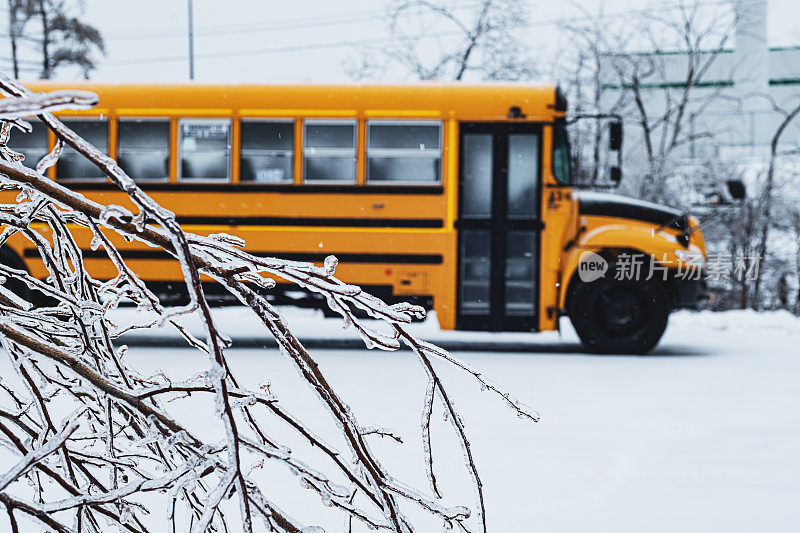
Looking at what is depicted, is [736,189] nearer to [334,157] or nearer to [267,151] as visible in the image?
[334,157]

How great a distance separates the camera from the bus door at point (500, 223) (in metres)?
8.88

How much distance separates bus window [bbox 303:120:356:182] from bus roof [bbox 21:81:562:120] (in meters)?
0.13

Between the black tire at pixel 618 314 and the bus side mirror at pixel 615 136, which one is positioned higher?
the bus side mirror at pixel 615 136

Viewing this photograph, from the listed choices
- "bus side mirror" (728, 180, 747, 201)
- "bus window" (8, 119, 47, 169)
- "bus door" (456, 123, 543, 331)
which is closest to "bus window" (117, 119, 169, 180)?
"bus window" (8, 119, 47, 169)

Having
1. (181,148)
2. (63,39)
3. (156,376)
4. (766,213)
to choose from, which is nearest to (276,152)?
(181,148)

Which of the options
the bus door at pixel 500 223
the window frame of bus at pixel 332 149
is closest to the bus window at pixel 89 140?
the window frame of bus at pixel 332 149

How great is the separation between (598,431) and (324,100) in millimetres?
4905

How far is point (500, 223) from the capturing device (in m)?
8.98

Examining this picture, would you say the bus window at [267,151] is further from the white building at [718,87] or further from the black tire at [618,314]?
the white building at [718,87]

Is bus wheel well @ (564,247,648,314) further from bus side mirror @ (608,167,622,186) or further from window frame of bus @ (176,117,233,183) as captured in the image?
window frame of bus @ (176,117,233,183)

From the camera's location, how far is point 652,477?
162 inches

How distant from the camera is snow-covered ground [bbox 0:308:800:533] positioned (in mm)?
3578

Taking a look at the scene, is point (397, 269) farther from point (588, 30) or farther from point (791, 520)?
point (588, 30)

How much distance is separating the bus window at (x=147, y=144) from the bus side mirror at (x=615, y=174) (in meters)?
4.36
